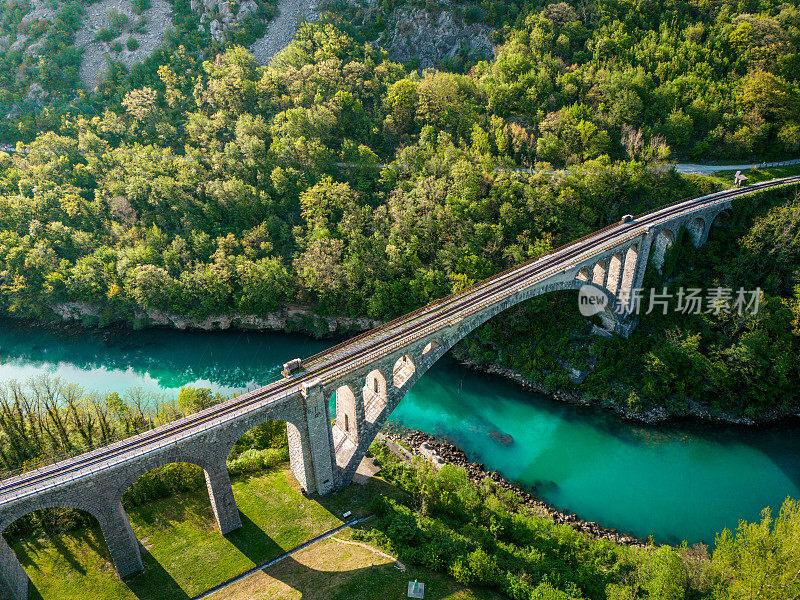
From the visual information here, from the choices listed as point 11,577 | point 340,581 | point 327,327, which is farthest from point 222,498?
point 327,327

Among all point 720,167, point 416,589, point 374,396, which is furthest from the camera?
point 720,167

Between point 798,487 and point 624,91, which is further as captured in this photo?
point 624,91

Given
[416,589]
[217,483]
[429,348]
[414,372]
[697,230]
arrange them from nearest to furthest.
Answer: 1. [416,589]
2. [217,483]
3. [414,372]
4. [429,348]
5. [697,230]

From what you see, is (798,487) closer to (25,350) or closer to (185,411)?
(185,411)

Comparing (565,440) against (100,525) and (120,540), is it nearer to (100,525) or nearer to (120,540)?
(120,540)

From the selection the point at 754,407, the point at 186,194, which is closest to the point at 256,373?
the point at 186,194

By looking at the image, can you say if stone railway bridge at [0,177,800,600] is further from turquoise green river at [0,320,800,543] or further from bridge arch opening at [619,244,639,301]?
turquoise green river at [0,320,800,543]
